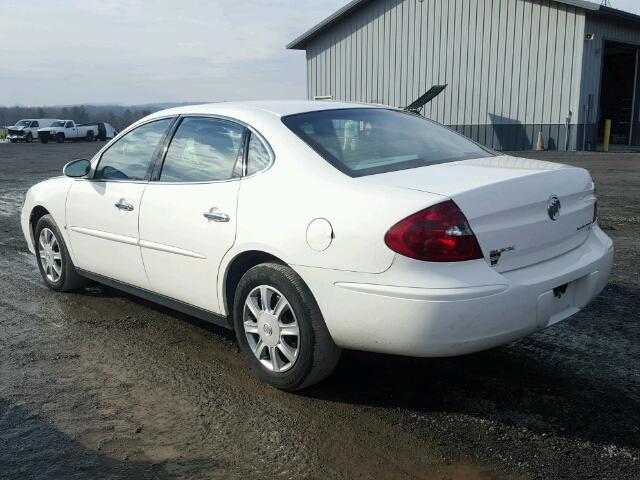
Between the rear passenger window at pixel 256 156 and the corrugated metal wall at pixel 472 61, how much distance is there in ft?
62.2

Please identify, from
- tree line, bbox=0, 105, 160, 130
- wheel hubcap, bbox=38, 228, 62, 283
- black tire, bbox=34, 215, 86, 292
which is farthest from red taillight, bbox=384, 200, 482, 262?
tree line, bbox=0, 105, 160, 130

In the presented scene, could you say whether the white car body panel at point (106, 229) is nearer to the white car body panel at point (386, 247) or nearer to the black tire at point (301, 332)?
the white car body panel at point (386, 247)

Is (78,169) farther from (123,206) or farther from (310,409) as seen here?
(310,409)

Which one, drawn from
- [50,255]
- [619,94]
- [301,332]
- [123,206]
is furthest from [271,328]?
[619,94]

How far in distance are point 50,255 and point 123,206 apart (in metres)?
1.52

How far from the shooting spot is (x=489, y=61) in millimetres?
22406

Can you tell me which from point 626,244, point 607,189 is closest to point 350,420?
point 626,244

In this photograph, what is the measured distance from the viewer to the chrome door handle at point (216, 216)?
3.70 metres

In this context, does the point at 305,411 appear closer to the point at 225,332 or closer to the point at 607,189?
the point at 225,332

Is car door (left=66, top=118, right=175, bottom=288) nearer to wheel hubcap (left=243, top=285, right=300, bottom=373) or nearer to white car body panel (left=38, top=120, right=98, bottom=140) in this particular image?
wheel hubcap (left=243, top=285, right=300, bottom=373)

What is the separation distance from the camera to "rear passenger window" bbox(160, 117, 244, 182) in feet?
12.9

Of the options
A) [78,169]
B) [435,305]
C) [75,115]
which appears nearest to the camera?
[435,305]

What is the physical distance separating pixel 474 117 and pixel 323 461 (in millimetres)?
21966

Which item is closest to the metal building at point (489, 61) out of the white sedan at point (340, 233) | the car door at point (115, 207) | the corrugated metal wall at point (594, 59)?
the corrugated metal wall at point (594, 59)
